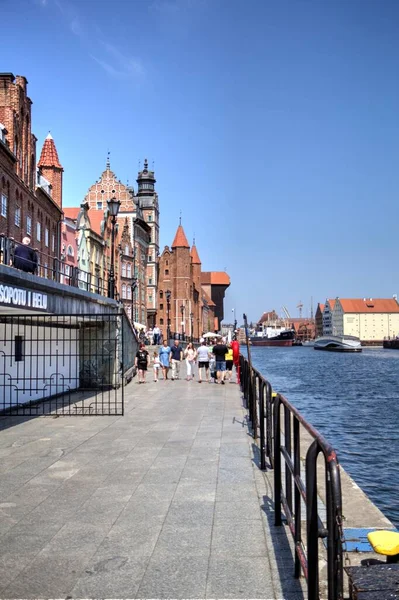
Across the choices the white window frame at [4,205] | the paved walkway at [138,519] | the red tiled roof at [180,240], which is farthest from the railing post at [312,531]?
the red tiled roof at [180,240]

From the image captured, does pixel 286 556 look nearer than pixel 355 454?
Yes

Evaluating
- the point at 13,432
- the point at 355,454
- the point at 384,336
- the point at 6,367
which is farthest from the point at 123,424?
the point at 384,336

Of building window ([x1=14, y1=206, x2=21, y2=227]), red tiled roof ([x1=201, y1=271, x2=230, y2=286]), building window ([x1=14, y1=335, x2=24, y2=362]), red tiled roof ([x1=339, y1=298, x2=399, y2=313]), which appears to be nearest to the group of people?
building window ([x1=14, y1=335, x2=24, y2=362])

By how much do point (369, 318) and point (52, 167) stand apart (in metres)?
155

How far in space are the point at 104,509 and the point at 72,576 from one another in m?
1.92

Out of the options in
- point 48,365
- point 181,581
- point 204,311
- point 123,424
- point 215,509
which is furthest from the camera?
point 204,311

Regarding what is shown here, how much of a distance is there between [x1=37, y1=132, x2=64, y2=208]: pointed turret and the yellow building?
5827 inches

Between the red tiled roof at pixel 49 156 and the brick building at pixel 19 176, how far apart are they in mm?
3083

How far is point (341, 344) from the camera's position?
12862 cm

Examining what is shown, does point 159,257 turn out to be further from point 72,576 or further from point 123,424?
point 72,576

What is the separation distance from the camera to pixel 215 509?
678cm

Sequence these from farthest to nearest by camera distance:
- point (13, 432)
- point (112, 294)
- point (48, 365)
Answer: point (112, 294) < point (48, 365) < point (13, 432)

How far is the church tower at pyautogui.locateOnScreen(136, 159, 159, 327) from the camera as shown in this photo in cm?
9529

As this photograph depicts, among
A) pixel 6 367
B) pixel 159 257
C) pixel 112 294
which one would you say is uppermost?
pixel 159 257
